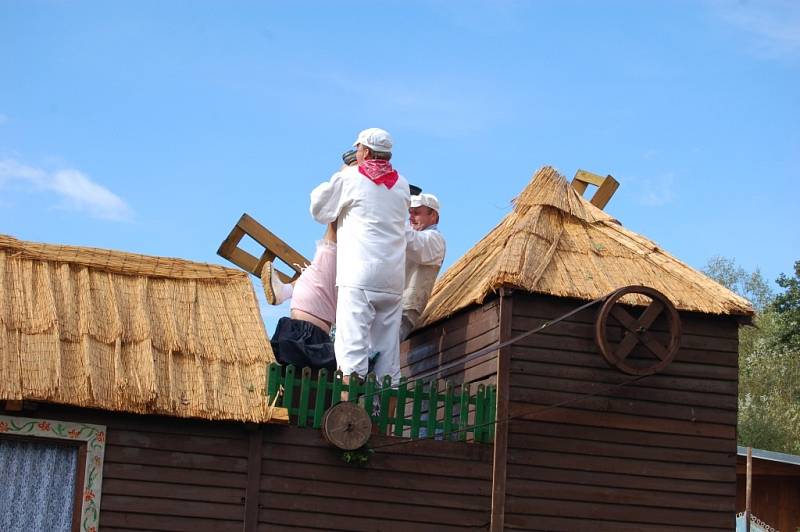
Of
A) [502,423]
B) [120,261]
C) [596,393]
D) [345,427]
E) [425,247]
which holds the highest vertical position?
[425,247]

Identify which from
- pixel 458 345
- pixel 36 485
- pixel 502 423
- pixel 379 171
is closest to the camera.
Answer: pixel 36 485

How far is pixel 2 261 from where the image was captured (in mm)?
10547

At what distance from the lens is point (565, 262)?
11414 millimetres

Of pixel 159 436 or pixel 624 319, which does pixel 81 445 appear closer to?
pixel 159 436

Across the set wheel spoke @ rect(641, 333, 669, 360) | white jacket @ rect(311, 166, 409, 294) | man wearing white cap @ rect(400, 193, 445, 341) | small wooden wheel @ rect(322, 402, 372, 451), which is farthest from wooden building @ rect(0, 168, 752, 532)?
white jacket @ rect(311, 166, 409, 294)

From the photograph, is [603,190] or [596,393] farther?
[603,190]

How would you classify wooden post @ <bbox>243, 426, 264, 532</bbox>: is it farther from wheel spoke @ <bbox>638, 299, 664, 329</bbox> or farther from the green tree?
the green tree

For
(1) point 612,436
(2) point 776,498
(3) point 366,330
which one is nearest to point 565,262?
(1) point 612,436

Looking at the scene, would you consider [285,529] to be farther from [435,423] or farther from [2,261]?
[2,261]

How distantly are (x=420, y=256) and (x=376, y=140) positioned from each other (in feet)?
3.76

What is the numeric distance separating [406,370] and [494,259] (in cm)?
182

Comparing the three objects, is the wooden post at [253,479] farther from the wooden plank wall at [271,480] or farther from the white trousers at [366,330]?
the white trousers at [366,330]

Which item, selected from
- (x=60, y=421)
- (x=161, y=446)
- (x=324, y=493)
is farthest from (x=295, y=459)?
(x=60, y=421)

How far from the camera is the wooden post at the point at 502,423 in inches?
411
